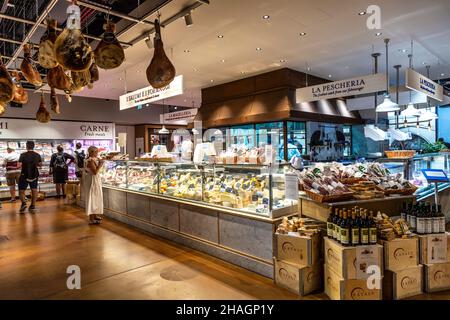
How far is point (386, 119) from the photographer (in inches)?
427

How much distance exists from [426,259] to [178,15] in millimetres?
3904

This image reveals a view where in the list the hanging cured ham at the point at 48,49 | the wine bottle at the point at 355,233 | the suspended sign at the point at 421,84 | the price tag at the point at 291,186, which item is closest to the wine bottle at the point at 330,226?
the wine bottle at the point at 355,233

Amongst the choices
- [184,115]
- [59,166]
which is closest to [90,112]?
[59,166]

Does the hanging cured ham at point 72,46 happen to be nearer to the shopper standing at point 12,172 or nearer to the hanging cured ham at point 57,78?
the hanging cured ham at point 57,78

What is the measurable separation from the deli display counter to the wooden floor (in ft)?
0.66

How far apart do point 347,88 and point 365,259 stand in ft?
13.1

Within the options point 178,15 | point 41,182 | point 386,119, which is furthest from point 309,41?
point 41,182

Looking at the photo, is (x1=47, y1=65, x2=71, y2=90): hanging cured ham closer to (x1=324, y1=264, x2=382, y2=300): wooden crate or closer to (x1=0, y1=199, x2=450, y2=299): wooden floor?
(x1=0, y1=199, x2=450, y2=299): wooden floor

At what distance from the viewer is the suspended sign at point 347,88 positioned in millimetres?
5344

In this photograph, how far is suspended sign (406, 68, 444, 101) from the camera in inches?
204

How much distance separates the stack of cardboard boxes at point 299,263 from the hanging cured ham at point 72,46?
2483mm

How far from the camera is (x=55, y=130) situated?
10.0m

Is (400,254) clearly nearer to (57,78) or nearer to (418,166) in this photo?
(418,166)

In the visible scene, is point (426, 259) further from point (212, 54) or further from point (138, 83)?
point (138, 83)
